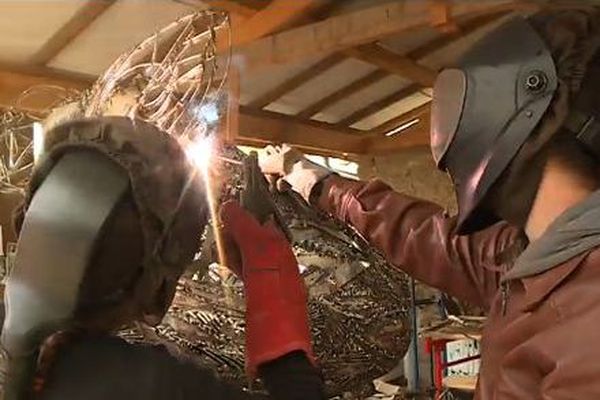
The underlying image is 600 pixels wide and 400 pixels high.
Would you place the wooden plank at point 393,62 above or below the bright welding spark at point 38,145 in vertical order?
above

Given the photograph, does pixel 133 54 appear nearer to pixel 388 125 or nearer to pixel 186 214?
pixel 186 214

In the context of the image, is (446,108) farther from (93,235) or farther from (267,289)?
(93,235)

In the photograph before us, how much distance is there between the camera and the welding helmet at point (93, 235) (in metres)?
0.91

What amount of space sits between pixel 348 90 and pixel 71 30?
190 cm

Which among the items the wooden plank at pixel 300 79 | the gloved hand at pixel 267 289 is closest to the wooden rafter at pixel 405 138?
the wooden plank at pixel 300 79

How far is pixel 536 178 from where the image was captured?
40.9 inches

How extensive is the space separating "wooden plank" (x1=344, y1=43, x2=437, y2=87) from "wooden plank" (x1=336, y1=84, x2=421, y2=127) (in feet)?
1.16

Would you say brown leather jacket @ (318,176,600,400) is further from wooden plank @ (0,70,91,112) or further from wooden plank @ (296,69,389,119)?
wooden plank @ (296,69,389,119)

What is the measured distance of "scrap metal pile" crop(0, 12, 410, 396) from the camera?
50.9 inches

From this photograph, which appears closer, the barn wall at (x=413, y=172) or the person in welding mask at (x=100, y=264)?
the person in welding mask at (x=100, y=264)

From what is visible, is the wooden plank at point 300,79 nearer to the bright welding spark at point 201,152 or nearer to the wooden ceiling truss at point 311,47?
the wooden ceiling truss at point 311,47

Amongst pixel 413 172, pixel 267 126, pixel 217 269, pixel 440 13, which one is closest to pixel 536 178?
pixel 217 269

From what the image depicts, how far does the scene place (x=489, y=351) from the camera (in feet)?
3.55

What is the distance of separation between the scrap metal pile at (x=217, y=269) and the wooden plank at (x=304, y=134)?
1.18 meters
